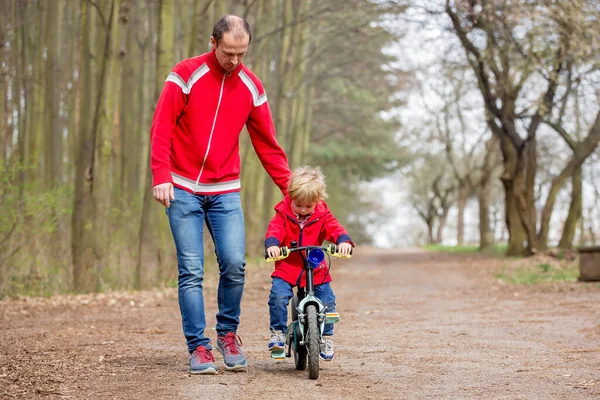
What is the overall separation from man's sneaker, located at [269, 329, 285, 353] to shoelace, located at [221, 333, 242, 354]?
0.76ft

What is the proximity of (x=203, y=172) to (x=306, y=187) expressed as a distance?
2.34 ft

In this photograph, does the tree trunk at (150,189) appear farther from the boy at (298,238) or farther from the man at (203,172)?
the boy at (298,238)

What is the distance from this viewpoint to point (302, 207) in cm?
623

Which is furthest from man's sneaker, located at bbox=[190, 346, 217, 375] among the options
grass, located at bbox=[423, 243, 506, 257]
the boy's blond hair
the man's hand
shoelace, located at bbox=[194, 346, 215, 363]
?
grass, located at bbox=[423, 243, 506, 257]

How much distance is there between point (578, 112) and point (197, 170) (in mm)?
31821

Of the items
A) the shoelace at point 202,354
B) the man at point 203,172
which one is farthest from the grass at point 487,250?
the shoelace at point 202,354

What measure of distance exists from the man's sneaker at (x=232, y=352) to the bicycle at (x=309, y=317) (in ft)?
0.74

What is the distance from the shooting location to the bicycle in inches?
229

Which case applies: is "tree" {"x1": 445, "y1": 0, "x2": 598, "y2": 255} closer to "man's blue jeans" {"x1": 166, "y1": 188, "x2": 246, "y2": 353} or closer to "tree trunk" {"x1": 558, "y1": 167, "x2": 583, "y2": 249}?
"tree trunk" {"x1": 558, "y1": 167, "x2": 583, "y2": 249}

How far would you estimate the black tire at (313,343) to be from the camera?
19.0 ft

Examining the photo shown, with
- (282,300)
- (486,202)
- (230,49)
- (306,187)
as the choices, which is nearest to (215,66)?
(230,49)

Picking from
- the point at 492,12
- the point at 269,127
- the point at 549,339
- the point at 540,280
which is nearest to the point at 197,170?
the point at 269,127

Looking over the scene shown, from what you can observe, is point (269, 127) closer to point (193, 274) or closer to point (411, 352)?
point (193, 274)

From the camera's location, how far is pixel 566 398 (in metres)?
5.18
